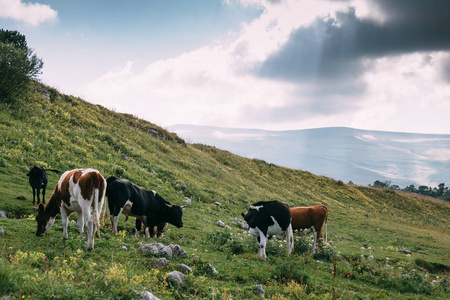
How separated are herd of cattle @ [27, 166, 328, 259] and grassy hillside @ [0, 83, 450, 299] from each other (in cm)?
60

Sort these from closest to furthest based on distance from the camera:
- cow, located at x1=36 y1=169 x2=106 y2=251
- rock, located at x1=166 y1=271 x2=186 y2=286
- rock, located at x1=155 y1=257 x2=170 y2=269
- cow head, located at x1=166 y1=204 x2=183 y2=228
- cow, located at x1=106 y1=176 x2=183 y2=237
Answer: rock, located at x1=166 y1=271 x2=186 y2=286 → rock, located at x1=155 y1=257 x2=170 y2=269 → cow, located at x1=36 y1=169 x2=106 y2=251 → cow, located at x1=106 y1=176 x2=183 y2=237 → cow head, located at x1=166 y1=204 x2=183 y2=228

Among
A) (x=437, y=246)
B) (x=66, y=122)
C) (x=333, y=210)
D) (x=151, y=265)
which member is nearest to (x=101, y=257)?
(x=151, y=265)

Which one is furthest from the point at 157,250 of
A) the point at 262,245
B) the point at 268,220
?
the point at 268,220

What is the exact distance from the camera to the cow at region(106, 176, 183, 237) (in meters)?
11.7

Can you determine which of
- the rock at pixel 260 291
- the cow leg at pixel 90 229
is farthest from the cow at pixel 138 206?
the rock at pixel 260 291

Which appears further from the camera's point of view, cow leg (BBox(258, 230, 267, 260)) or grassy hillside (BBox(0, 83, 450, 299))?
cow leg (BBox(258, 230, 267, 260))

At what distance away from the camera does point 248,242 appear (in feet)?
40.9

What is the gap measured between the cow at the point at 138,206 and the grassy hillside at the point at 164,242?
2.77 feet

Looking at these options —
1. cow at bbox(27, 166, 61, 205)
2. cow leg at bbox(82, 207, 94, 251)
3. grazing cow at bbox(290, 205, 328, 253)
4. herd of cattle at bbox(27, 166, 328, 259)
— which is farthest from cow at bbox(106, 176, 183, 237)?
grazing cow at bbox(290, 205, 328, 253)

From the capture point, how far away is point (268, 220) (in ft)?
38.9

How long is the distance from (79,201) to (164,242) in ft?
14.3

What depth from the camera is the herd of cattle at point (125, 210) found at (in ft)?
28.0

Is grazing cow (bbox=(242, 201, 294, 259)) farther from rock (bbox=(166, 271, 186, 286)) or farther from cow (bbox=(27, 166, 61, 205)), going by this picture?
cow (bbox=(27, 166, 61, 205))

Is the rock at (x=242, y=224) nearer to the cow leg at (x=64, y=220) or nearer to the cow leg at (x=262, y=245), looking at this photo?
the cow leg at (x=262, y=245)
